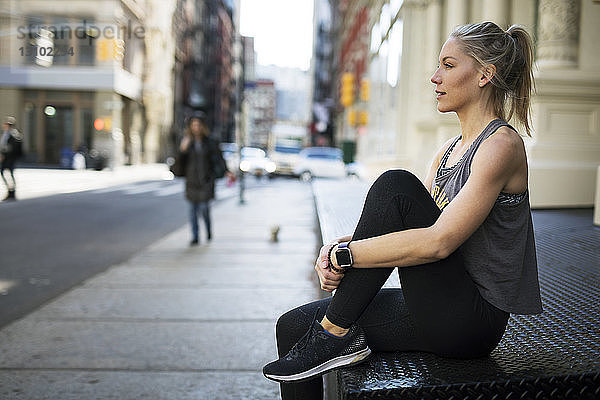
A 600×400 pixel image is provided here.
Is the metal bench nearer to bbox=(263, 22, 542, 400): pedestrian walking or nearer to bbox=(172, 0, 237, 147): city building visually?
bbox=(263, 22, 542, 400): pedestrian walking

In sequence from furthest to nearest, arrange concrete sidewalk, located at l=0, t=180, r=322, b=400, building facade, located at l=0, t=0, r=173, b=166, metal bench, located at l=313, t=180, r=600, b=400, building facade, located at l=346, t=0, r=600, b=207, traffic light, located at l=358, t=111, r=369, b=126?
building facade, located at l=0, t=0, r=173, b=166 < traffic light, located at l=358, t=111, r=369, b=126 < building facade, located at l=346, t=0, r=600, b=207 < concrete sidewalk, located at l=0, t=180, r=322, b=400 < metal bench, located at l=313, t=180, r=600, b=400

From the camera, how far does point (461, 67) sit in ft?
6.97

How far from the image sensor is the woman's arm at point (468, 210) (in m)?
1.95

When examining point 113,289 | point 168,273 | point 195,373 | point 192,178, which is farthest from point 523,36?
point 192,178

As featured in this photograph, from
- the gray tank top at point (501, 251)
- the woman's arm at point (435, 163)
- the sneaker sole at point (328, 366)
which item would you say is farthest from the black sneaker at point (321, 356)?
the woman's arm at point (435, 163)

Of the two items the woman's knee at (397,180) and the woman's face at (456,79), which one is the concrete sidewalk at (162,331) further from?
the woman's face at (456,79)

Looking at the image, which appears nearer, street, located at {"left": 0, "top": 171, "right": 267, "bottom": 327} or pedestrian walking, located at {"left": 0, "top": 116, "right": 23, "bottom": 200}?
street, located at {"left": 0, "top": 171, "right": 267, "bottom": 327}

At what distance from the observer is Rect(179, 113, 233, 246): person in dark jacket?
9391 mm

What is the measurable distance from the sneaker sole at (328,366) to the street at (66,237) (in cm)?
361

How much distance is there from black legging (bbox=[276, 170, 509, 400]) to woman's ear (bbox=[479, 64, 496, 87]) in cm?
39

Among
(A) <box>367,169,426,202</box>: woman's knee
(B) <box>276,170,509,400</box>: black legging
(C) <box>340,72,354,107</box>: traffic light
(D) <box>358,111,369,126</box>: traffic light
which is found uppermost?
(C) <box>340,72,354,107</box>: traffic light

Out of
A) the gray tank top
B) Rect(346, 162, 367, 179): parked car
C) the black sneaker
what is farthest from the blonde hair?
Rect(346, 162, 367, 179): parked car

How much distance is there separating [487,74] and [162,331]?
11.0 feet

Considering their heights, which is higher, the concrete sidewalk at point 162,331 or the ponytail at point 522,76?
the ponytail at point 522,76
